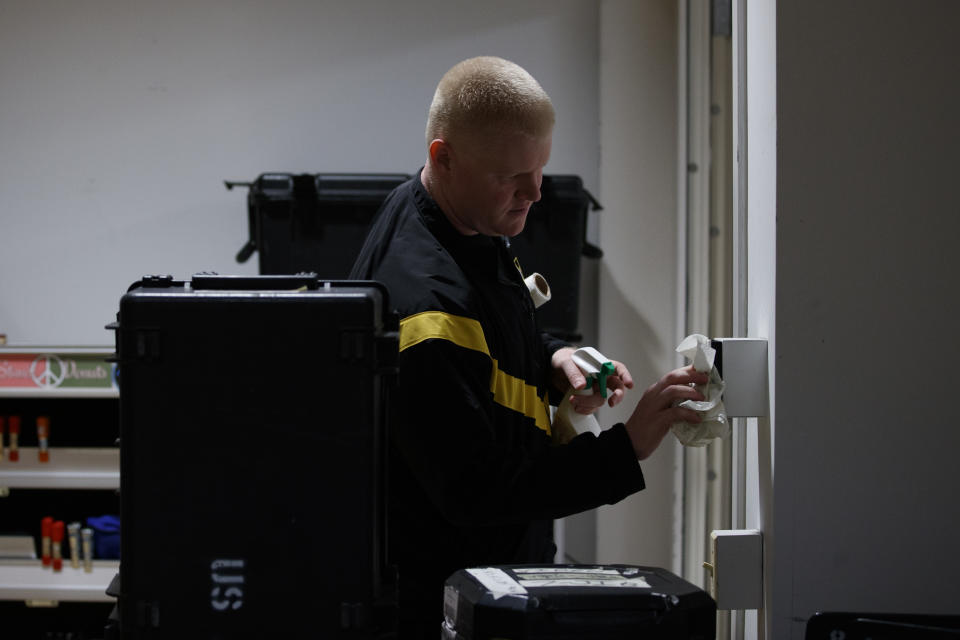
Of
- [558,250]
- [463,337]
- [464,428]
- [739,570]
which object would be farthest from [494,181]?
[558,250]

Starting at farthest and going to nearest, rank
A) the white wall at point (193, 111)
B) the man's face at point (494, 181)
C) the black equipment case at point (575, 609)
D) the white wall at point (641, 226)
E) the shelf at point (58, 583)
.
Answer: the white wall at point (193, 111), the white wall at point (641, 226), the shelf at point (58, 583), the man's face at point (494, 181), the black equipment case at point (575, 609)

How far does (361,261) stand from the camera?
1406 mm

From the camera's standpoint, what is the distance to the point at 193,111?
3.06 meters

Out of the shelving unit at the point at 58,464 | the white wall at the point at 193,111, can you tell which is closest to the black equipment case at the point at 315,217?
the white wall at the point at 193,111

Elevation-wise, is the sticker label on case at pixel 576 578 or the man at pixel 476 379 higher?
the man at pixel 476 379

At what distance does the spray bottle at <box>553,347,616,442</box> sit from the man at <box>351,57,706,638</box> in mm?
21

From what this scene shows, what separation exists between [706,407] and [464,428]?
1.09ft

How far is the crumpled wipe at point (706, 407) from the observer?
128 centimetres

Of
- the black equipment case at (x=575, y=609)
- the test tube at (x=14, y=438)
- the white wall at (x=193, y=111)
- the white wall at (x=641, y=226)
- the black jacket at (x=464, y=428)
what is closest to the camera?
the black equipment case at (x=575, y=609)

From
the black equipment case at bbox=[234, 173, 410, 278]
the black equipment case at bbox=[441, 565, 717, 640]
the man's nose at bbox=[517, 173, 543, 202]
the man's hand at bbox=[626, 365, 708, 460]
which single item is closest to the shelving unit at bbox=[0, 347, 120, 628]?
the black equipment case at bbox=[234, 173, 410, 278]

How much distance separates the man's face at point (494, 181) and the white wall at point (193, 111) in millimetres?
1720

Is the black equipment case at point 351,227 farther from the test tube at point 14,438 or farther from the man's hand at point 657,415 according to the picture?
the man's hand at point 657,415

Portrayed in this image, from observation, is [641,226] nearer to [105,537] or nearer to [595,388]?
[595,388]

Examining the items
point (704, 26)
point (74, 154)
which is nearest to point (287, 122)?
point (74, 154)
